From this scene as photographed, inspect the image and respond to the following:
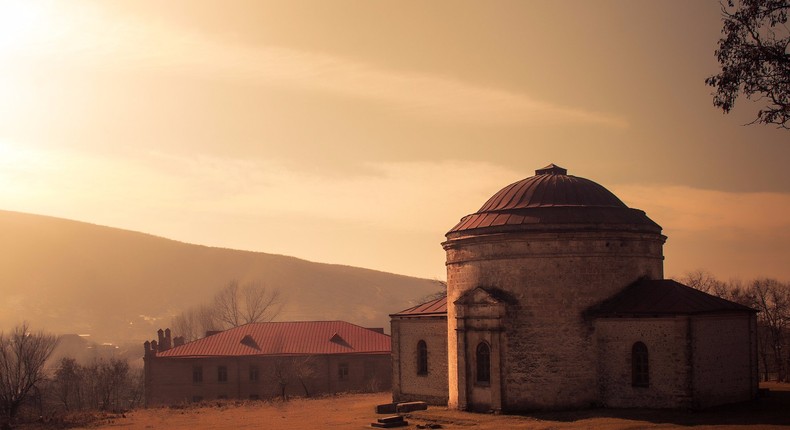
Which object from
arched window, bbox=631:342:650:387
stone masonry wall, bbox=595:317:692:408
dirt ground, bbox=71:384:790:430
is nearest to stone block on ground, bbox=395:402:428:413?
dirt ground, bbox=71:384:790:430

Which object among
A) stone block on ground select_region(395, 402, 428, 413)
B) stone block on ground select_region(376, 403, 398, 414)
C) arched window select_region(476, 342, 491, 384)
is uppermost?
arched window select_region(476, 342, 491, 384)

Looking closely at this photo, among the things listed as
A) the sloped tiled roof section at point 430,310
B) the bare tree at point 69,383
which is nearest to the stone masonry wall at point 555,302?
the sloped tiled roof section at point 430,310

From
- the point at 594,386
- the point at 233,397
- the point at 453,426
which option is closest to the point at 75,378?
the point at 233,397

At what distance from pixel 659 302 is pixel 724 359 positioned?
3.64m

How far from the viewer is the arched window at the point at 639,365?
3112 cm

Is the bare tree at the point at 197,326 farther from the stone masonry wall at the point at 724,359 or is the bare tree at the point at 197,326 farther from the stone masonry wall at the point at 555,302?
the stone masonry wall at the point at 724,359

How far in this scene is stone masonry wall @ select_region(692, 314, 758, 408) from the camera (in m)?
30.4

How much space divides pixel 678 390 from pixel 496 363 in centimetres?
730

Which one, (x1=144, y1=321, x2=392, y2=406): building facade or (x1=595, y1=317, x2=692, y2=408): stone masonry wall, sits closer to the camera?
(x1=595, y1=317, x2=692, y2=408): stone masonry wall

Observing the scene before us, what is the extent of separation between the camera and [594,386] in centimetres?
3231

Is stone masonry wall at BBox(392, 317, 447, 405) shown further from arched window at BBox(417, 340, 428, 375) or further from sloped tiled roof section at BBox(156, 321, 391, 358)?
sloped tiled roof section at BBox(156, 321, 391, 358)

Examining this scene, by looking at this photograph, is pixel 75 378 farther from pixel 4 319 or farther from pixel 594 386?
pixel 4 319

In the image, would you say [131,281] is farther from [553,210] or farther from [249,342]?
[553,210]

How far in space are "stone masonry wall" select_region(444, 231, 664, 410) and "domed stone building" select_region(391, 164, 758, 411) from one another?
0.04 metres
